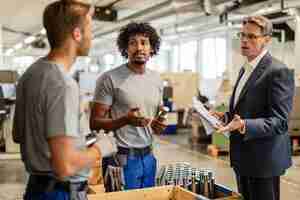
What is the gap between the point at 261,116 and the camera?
206 cm

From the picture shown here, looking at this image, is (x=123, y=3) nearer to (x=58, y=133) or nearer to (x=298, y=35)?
(x=298, y=35)

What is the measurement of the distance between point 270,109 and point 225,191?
63 centimetres

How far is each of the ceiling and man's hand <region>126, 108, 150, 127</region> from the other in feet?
11.6

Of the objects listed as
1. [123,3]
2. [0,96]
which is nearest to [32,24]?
[123,3]

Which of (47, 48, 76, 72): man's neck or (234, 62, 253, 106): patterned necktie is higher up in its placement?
(47, 48, 76, 72): man's neck

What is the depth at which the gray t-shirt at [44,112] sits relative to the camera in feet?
4.27

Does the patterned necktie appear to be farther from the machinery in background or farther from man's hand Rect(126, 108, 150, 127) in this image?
the machinery in background

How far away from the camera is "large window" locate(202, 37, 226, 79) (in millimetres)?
11734

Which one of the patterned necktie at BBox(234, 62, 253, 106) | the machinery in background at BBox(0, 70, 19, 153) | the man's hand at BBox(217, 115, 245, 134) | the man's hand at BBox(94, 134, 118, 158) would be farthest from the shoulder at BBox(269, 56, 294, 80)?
the machinery in background at BBox(0, 70, 19, 153)

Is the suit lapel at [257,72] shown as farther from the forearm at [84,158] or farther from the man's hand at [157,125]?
the forearm at [84,158]

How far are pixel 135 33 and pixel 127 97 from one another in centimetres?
38

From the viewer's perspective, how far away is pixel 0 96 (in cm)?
595

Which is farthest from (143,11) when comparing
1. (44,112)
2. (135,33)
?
(44,112)

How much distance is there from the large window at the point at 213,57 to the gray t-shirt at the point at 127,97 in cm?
944
